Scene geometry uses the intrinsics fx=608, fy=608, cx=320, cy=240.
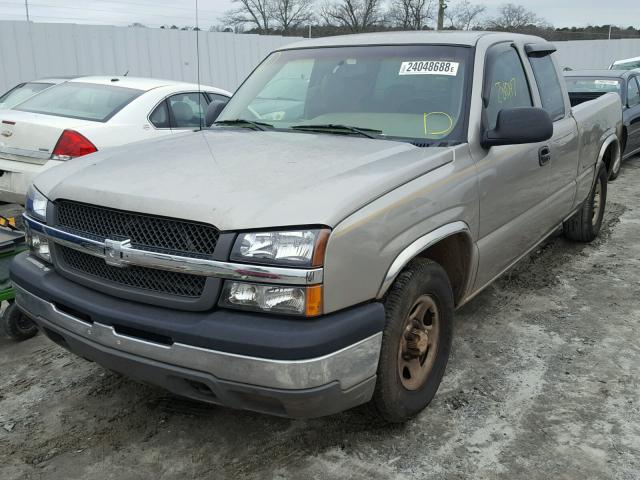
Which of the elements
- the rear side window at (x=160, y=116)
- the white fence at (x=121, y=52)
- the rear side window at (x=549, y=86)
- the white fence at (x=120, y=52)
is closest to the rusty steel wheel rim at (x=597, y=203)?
the rear side window at (x=549, y=86)

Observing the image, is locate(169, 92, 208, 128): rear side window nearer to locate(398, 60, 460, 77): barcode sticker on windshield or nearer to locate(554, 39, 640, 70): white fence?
locate(398, 60, 460, 77): barcode sticker on windshield

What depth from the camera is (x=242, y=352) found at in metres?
2.26

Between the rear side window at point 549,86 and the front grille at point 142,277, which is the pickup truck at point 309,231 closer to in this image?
the front grille at point 142,277

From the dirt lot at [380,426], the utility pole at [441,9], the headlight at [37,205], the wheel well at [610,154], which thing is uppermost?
the utility pole at [441,9]

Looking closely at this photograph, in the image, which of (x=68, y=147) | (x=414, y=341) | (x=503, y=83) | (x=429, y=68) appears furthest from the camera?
(x=68, y=147)

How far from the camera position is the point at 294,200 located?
7.84 ft

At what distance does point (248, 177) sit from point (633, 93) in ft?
32.6

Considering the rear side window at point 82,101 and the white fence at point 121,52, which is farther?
the white fence at point 121,52

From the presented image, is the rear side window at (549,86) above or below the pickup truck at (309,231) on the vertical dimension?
above

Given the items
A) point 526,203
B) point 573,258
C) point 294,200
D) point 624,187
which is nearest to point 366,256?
point 294,200

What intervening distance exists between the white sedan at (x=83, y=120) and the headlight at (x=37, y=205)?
2927 millimetres

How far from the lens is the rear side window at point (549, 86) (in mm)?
4383

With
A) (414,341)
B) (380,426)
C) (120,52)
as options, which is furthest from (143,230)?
(120,52)

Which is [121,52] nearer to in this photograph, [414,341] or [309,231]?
[414,341]
